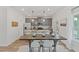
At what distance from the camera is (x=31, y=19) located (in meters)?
3.42

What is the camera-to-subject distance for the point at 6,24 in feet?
17.5

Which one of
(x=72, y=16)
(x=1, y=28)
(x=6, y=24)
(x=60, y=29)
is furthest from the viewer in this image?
(x=6, y=24)

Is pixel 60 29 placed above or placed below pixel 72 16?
below

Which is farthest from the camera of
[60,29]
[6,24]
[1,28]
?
[6,24]

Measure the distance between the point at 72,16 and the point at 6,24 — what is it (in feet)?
9.74

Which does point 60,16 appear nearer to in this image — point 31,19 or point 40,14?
point 40,14
